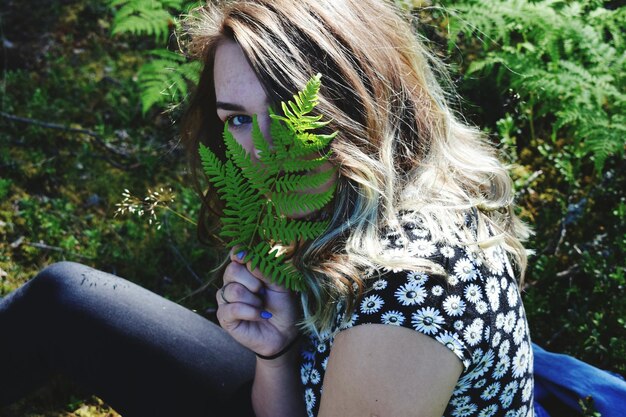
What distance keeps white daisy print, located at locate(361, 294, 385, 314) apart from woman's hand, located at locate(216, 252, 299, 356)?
0.32m

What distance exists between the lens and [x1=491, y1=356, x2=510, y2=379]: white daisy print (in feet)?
5.46

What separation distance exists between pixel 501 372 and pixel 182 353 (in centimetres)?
127

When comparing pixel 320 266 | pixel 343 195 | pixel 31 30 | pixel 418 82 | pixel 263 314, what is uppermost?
pixel 418 82

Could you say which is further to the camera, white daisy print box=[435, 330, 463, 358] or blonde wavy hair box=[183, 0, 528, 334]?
blonde wavy hair box=[183, 0, 528, 334]

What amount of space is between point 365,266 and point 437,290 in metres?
0.21

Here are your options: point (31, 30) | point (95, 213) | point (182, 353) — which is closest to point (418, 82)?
point (182, 353)

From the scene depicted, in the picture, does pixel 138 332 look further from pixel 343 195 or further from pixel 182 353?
pixel 343 195

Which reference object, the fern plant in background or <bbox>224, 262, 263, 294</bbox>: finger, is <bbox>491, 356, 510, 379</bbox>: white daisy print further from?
the fern plant in background

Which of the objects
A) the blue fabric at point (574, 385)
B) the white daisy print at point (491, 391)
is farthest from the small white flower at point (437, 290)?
the blue fabric at point (574, 385)

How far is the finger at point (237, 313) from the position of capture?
1.73 metres

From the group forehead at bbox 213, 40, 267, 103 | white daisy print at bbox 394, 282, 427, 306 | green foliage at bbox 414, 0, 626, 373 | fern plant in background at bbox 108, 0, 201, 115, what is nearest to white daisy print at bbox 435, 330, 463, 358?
white daisy print at bbox 394, 282, 427, 306

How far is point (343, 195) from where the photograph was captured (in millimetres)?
1738

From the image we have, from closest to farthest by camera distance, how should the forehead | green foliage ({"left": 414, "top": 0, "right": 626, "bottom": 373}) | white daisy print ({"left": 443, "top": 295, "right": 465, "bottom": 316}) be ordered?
white daisy print ({"left": 443, "top": 295, "right": 465, "bottom": 316}), the forehead, green foliage ({"left": 414, "top": 0, "right": 626, "bottom": 373})

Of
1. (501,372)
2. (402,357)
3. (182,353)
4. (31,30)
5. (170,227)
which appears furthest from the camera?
(31,30)
